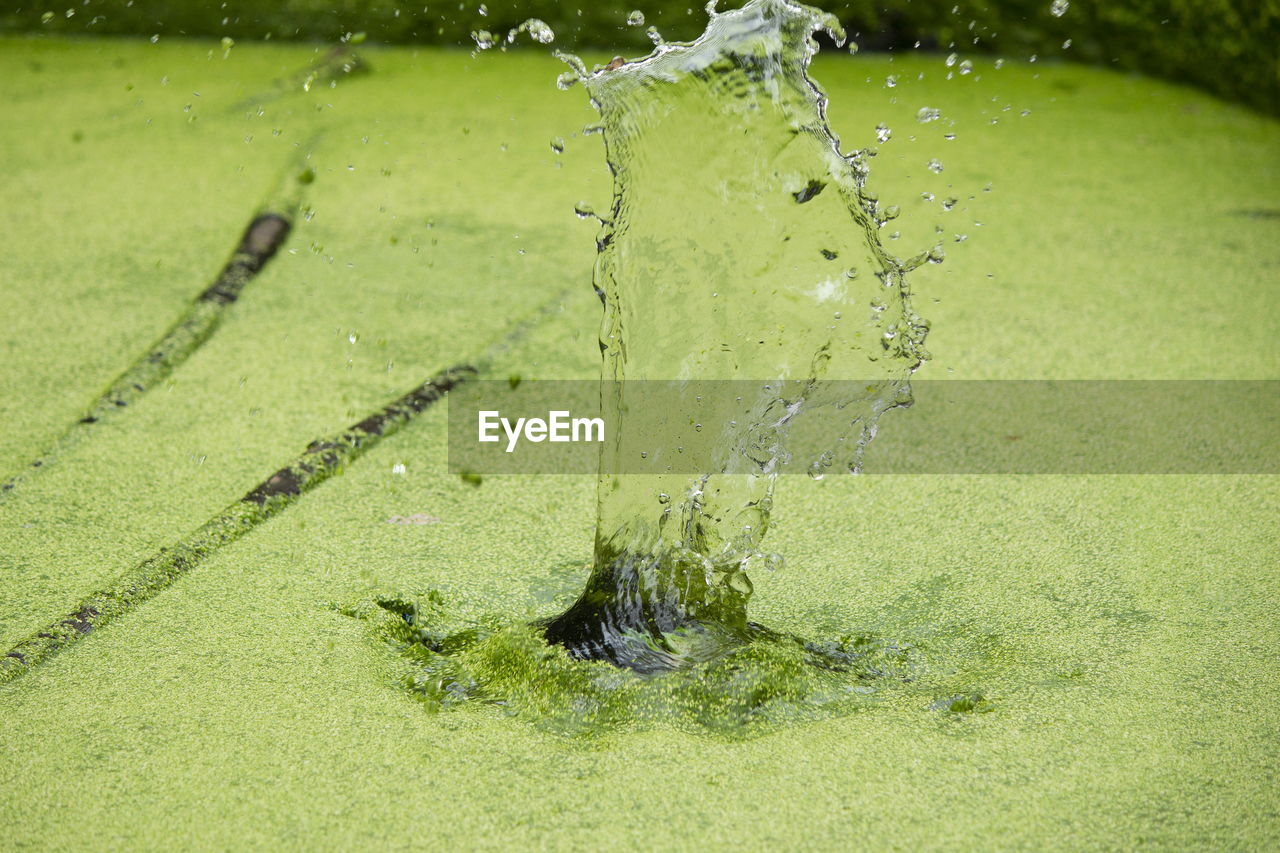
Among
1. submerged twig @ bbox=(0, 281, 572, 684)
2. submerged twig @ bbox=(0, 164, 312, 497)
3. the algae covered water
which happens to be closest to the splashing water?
the algae covered water

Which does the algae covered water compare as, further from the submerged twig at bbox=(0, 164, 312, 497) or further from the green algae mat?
the submerged twig at bbox=(0, 164, 312, 497)

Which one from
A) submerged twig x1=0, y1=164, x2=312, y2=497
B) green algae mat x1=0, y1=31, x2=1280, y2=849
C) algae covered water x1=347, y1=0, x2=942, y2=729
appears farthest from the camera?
submerged twig x1=0, y1=164, x2=312, y2=497

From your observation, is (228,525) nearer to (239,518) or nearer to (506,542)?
(239,518)

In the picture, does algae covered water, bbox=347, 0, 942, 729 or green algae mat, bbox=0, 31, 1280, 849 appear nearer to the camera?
green algae mat, bbox=0, 31, 1280, 849

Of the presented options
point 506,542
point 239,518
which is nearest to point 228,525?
point 239,518

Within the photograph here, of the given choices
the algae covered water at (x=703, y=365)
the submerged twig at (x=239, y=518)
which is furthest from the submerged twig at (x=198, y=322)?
the algae covered water at (x=703, y=365)

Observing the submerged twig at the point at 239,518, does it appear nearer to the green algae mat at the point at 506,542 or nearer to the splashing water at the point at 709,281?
the green algae mat at the point at 506,542

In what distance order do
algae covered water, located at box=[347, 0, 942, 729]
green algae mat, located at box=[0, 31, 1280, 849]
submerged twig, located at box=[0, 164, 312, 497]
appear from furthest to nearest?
submerged twig, located at box=[0, 164, 312, 497]
algae covered water, located at box=[347, 0, 942, 729]
green algae mat, located at box=[0, 31, 1280, 849]
